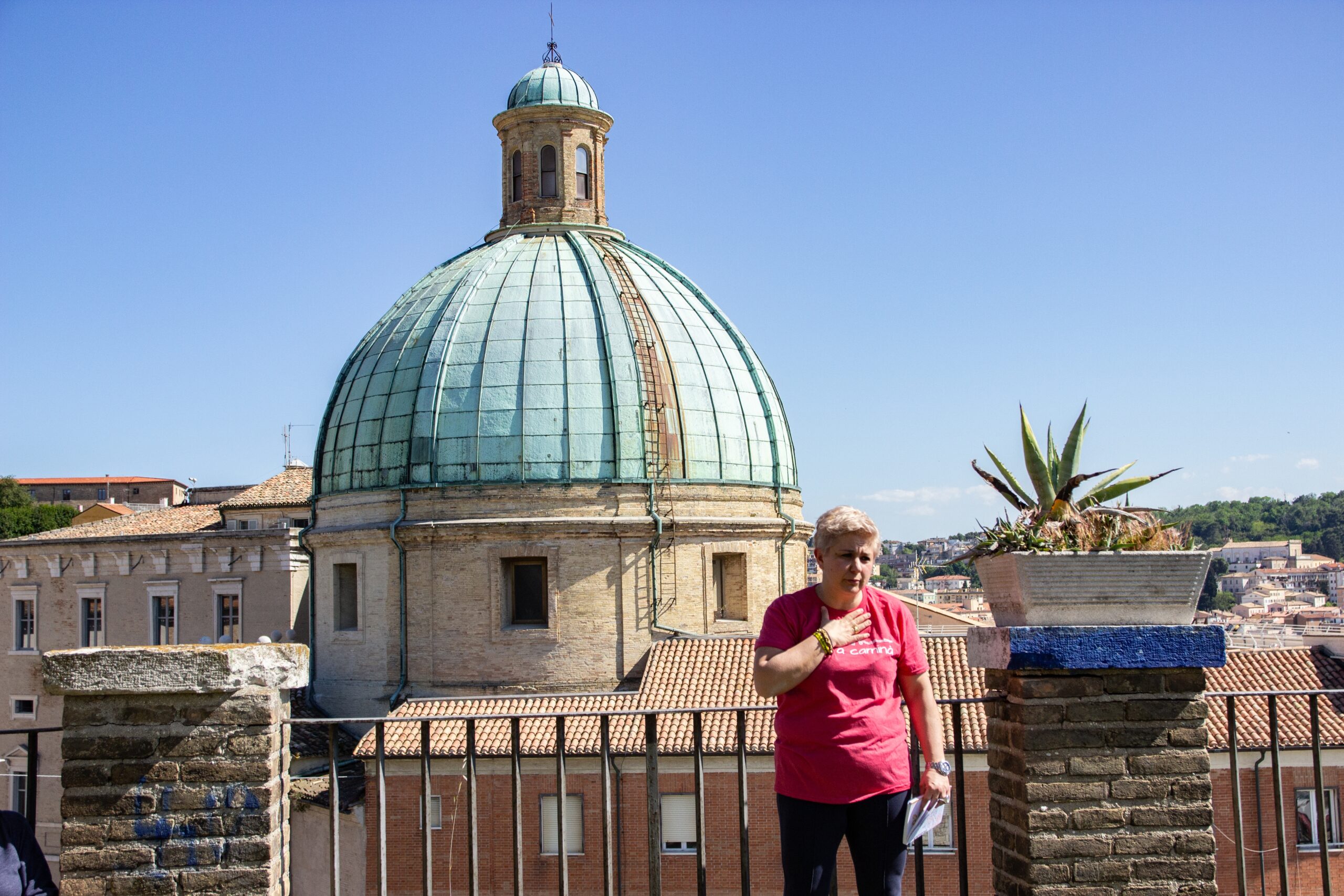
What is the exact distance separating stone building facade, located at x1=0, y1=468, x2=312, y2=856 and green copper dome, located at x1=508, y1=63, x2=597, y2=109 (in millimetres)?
11746

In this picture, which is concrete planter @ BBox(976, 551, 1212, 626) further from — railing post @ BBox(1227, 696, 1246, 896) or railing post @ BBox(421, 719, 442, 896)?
railing post @ BBox(421, 719, 442, 896)

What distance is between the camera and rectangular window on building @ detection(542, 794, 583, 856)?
19766mm

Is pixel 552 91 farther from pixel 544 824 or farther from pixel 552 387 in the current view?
pixel 544 824

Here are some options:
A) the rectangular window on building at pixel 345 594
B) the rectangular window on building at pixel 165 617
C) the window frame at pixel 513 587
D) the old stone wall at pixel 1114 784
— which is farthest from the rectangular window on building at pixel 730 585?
the old stone wall at pixel 1114 784

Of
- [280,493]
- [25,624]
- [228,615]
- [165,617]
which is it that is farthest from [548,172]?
[25,624]

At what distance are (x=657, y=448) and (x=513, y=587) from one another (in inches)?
149

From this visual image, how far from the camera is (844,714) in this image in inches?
187

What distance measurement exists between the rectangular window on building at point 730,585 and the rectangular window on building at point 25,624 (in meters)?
19.5

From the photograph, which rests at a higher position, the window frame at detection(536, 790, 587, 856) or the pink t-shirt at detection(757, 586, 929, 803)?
the pink t-shirt at detection(757, 586, 929, 803)

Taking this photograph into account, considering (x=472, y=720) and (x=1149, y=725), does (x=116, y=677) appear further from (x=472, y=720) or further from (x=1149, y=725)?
(x=1149, y=725)

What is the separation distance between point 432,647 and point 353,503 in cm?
355

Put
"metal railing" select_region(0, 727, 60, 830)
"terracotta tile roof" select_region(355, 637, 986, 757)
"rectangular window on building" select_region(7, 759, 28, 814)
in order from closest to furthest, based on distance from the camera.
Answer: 1. "metal railing" select_region(0, 727, 60, 830)
2. "terracotta tile roof" select_region(355, 637, 986, 757)
3. "rectangular window on building" select_region(7, 759, 28, 814)

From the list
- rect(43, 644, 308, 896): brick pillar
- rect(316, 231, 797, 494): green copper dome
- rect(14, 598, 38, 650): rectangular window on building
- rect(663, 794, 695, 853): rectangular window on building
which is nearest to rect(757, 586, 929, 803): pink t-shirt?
rect(43, 644, 308, 896): brick pillar

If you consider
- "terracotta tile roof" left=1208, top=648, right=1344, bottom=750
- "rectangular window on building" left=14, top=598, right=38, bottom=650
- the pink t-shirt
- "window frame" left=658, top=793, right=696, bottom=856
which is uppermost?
the pink t-shirt
